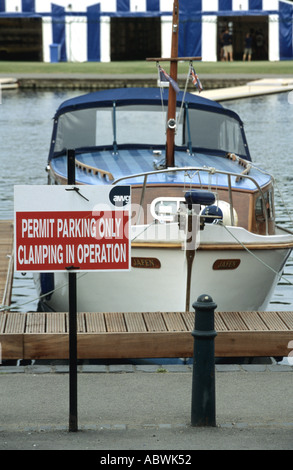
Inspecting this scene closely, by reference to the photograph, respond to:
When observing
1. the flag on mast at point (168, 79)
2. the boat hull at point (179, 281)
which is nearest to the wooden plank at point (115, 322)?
the boat hull at point (179, 281)

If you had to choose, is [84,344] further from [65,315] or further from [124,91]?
[124,91]

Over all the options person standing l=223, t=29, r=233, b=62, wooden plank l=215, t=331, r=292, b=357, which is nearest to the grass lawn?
person standing l=223, t=29, r=233, b=62

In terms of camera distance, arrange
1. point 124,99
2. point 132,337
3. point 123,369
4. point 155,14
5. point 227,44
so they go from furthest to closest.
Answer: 1. point 227,44
2. point 155,14
3. point 124,99
4. point 132,337
5. point 123,369

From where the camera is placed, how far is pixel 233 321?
8469 millimetres

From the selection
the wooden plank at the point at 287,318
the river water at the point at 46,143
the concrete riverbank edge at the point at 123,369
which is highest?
the wooden plank at the point at 287,318

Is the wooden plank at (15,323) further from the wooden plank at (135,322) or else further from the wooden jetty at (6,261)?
the wooden jetty at (6,261)

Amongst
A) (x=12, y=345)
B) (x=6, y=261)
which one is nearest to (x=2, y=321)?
(x=12, y=345)

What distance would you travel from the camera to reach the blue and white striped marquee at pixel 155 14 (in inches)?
1831

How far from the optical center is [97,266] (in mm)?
5984

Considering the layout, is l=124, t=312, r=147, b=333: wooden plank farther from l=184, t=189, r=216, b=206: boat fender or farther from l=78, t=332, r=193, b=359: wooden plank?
l=184, t=189, r=216, b=206: boat fender

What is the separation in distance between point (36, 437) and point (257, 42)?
50.0m

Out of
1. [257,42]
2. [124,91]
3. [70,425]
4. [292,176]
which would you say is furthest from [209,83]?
[70,425]

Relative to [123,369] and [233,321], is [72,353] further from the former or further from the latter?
[233,321]

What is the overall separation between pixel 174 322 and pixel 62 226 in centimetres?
278
